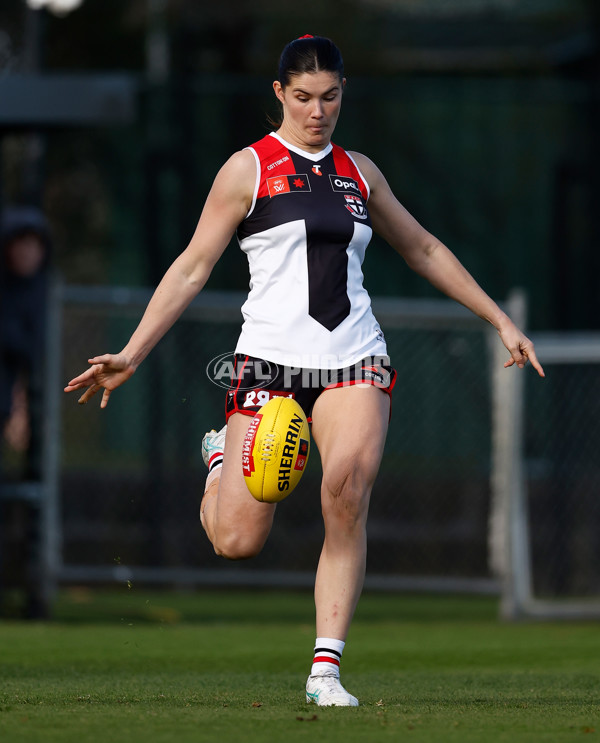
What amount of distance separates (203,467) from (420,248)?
6.06 m

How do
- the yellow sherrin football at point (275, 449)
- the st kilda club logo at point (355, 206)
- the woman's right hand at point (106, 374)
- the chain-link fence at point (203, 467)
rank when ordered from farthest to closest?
the chain-link fence at point (203, 467)
the st kilda club logo at point (355, 206)
the yellow sherrin football at point (275, 449)
the woman's right hand at point (106, 374)

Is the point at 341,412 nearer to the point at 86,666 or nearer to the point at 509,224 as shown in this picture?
the point at 86,666

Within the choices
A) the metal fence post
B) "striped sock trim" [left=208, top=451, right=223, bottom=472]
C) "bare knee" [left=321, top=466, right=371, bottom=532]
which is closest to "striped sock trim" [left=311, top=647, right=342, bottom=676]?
"bare knee" [left=321, top=466, right=371, bottom=532]

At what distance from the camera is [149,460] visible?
37.6 ft

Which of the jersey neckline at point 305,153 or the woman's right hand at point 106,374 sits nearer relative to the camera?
the woman's right hand at point 106,374

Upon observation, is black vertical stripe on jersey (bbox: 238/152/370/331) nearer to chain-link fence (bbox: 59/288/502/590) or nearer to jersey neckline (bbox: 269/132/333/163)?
jersey neckline (bbox: 269/132/333/163)

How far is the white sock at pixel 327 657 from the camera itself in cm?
514

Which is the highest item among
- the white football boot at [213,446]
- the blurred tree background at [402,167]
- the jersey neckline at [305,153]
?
the blurred tree background at [402,167]

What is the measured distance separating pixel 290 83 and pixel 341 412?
1.27 meters

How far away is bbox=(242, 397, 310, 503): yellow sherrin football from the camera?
200 inches

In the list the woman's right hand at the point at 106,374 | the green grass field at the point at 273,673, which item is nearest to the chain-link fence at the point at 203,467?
the green grass field at the point at 273,673

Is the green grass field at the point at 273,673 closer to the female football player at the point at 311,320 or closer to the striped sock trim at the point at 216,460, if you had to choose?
the female football player at the point at 311,320

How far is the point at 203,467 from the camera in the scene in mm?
11469

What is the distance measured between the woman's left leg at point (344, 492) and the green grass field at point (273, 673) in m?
0.35
